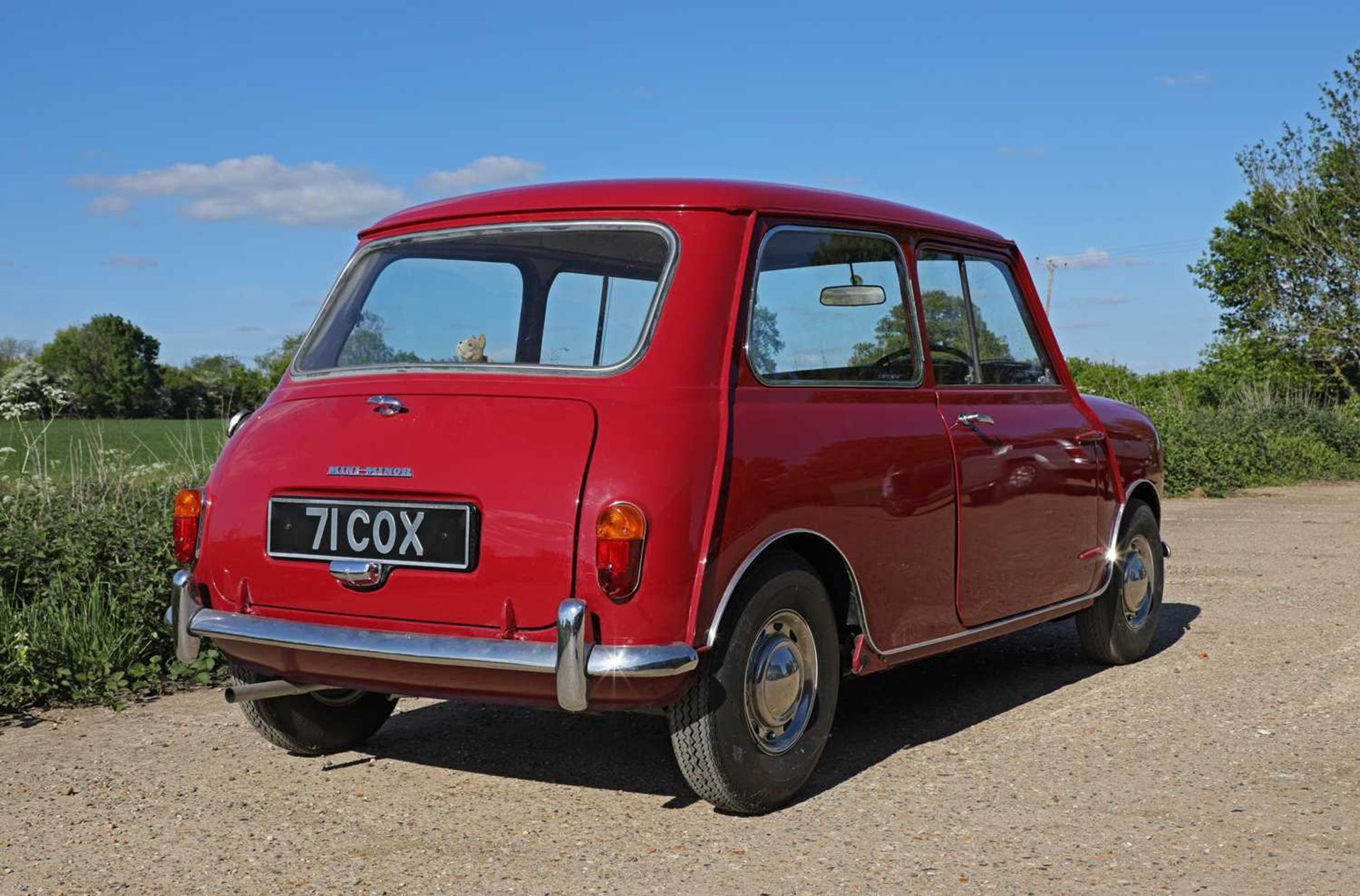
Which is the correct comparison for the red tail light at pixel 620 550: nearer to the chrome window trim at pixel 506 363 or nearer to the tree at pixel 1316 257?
the chrome window trim at pixel 506 363

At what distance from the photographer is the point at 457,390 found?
4375 millimetres

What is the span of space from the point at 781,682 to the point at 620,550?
33.4 inches

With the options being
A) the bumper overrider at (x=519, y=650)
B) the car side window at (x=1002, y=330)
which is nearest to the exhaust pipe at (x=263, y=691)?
the bumper overrider at (x=519, y=650)

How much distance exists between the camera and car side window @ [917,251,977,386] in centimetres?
548

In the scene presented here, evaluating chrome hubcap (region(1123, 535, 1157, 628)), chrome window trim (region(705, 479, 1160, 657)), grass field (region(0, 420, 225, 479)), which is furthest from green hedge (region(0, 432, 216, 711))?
chrome hubcap (region(1123, 535, 1157, 628))

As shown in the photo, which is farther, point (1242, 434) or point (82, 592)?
point (1242, 434)

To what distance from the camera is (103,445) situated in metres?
8.11

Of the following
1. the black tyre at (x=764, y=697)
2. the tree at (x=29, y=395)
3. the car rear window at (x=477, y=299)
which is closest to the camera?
the black tyre at (x=764, y=697)

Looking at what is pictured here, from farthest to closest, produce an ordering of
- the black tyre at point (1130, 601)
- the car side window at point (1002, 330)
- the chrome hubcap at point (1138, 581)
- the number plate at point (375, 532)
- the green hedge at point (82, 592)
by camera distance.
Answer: the chrome hubcap at point (1138, 581)
the black tyre at point (1130, 601)
the green hedge at point (82, 592)
the car side window at point (1002, 330)
the number plate at point (375, 532)

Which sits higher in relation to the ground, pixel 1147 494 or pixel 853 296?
pixel 853 296

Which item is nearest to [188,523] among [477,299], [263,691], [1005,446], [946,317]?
[263,691]

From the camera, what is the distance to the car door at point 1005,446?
5.41m

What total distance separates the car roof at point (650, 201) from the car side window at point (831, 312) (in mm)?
88

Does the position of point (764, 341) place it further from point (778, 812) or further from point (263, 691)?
point (263, 691)
